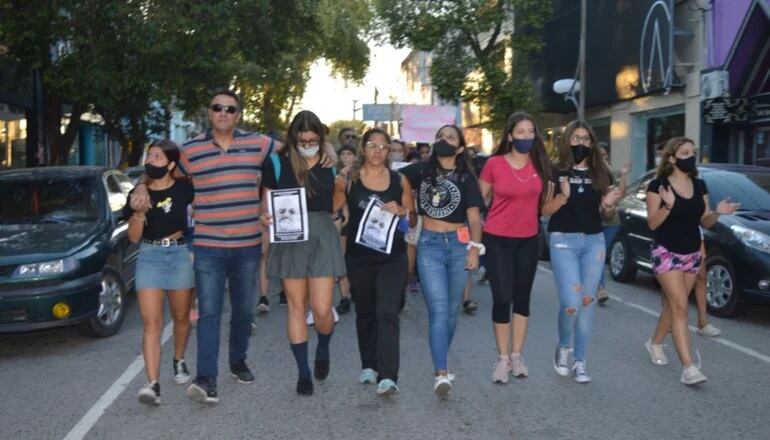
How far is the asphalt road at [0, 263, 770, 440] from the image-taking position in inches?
193

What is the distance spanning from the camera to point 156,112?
19.4m

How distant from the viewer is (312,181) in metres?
5.39

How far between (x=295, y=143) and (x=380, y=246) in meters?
0.85

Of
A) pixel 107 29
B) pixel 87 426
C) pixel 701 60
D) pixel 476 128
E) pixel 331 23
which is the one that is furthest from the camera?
pixel 476 128

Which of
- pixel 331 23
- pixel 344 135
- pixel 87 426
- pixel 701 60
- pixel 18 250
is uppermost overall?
pixel 331 23

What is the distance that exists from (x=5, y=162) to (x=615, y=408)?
17.8 metres

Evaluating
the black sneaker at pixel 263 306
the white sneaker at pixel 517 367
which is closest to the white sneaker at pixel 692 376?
the white sneaker at pixel 517 367

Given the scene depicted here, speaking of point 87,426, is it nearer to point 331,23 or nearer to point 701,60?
point 701,60

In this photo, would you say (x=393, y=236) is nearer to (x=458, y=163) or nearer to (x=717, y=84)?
(x=458, y=163)

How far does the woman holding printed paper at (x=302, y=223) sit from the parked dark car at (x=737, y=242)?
13.0 ft

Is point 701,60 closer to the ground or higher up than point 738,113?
higher up

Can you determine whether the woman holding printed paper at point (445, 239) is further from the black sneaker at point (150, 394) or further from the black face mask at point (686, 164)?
the black sneaker at point (150, 394)

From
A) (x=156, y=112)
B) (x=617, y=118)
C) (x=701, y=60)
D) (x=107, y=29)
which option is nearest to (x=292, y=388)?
(x=107, y=29)

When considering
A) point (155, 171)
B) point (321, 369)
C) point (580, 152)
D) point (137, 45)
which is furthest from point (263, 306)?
point (137, 45)
